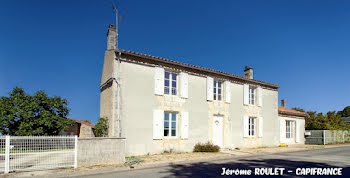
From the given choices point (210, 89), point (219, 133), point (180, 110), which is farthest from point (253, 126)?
point (180, 110)

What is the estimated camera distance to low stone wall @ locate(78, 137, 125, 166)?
8.14 meters

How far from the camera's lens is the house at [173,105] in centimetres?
1116

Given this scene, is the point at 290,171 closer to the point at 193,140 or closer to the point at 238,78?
the point at 193,140

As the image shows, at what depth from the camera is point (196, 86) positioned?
13.7 m

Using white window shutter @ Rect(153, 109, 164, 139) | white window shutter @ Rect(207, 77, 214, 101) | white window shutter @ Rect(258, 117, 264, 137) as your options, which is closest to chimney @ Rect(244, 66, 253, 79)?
white window shutter @ Rect(258, 117, 264, 137)

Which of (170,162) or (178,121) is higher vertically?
(178,121)

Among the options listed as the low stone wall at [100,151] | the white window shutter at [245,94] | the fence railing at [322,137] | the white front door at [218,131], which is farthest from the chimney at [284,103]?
the low stone wall at [100,151]

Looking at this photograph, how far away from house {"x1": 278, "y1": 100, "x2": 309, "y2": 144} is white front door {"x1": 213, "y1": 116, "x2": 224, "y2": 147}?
643cm

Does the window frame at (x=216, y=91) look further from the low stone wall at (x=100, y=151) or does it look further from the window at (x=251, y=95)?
the low stone wall at (x=100, y=151)

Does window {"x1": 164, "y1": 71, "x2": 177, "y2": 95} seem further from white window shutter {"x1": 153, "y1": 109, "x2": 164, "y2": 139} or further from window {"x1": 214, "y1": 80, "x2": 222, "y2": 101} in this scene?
window {"x1": 214, "y1": 80, "x2": 222, "y2": 101}

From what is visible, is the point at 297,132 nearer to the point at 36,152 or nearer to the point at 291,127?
the point at 291,127

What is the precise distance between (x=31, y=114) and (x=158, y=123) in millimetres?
6143

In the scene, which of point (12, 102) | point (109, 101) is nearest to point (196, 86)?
point (109, 101)

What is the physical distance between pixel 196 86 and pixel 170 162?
5.48 m
